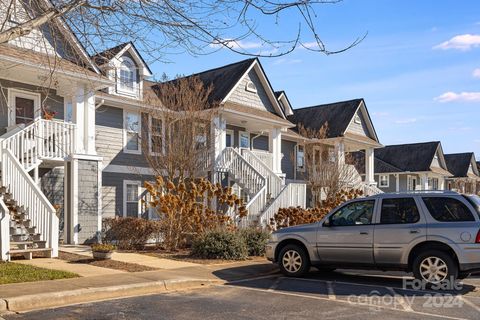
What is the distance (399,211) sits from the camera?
34.4 feet

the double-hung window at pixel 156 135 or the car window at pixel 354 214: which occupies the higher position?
the double-hung window at pixel 156 135

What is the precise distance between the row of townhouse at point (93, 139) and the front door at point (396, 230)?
648 cm

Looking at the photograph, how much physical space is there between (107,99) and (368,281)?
12.7 m

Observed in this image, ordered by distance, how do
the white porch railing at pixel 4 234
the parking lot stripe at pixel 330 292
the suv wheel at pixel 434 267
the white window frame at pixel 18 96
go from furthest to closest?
the white window frame at pixel 18 96 → the white porch railing at pixel 4 234 → the suv wheel at pixel 434 267 → the parking lot stripe at pixel 330 292

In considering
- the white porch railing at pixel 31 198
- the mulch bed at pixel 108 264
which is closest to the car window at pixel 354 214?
the mulch bed at pixel 108 264

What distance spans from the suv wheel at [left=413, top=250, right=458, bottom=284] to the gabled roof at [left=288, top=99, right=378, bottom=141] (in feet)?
63.8

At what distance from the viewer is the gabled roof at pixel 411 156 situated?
44.0 metres

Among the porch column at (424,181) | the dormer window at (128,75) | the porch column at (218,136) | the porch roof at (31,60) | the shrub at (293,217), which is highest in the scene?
the dormer window at (128,75)

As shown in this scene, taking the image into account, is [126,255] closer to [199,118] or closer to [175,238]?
[175,238]

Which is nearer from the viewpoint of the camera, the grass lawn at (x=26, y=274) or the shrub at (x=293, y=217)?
the grass lawn at (x=26, y=274)

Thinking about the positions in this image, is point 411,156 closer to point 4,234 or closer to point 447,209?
point 447,209

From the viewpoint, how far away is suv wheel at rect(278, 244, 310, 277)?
441 inches

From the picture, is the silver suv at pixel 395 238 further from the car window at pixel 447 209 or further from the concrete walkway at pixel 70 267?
the concrete walkway at pixel 70 267

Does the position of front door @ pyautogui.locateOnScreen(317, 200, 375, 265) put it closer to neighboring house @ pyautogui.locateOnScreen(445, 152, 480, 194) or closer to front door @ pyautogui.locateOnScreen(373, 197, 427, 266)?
front door @ pyautogui.locateOnScreen(373, 197, 427, 266)
